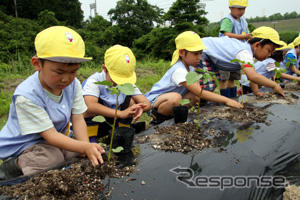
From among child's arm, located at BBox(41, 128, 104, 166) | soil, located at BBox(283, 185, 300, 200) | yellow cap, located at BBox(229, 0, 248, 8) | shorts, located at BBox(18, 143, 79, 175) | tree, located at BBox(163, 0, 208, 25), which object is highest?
tree, located at BBox(163, 0, 208, 25)

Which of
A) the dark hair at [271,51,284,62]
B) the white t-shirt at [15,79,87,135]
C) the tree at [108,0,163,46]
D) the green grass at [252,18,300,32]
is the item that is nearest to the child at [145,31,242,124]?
the white t-shirt at [15,79,87,135]

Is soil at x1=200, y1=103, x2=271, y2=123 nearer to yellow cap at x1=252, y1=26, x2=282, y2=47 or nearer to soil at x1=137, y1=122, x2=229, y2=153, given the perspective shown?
soil at x1=137, y1=122, x2=229, y2=153

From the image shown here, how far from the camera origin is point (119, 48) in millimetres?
2010

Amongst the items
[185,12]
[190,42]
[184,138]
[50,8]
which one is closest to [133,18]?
[185,12]

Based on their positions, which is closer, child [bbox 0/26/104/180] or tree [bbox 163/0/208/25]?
child [bbox 0/26/104/180]

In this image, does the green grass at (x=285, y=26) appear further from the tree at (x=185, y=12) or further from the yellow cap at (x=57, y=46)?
the yellow cap at (x=57, y=46)

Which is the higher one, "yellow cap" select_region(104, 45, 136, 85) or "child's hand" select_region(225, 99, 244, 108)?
"yellow cap" select_region(104, 45, 136, 85)

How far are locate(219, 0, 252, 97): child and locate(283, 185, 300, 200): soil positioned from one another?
2.42m

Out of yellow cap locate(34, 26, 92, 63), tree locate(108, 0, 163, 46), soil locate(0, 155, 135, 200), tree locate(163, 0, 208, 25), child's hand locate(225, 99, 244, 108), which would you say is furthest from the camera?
tree locate(108, 0, 163, 46)

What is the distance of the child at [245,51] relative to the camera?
2730 mm

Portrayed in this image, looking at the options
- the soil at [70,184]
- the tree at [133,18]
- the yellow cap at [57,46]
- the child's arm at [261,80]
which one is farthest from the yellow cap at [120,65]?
the tree at [133,18]

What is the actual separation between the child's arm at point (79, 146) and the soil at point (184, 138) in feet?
1.28

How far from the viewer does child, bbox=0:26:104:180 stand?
1271mm

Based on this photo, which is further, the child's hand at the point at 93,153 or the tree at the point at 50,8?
the tree at the point at 50,8
